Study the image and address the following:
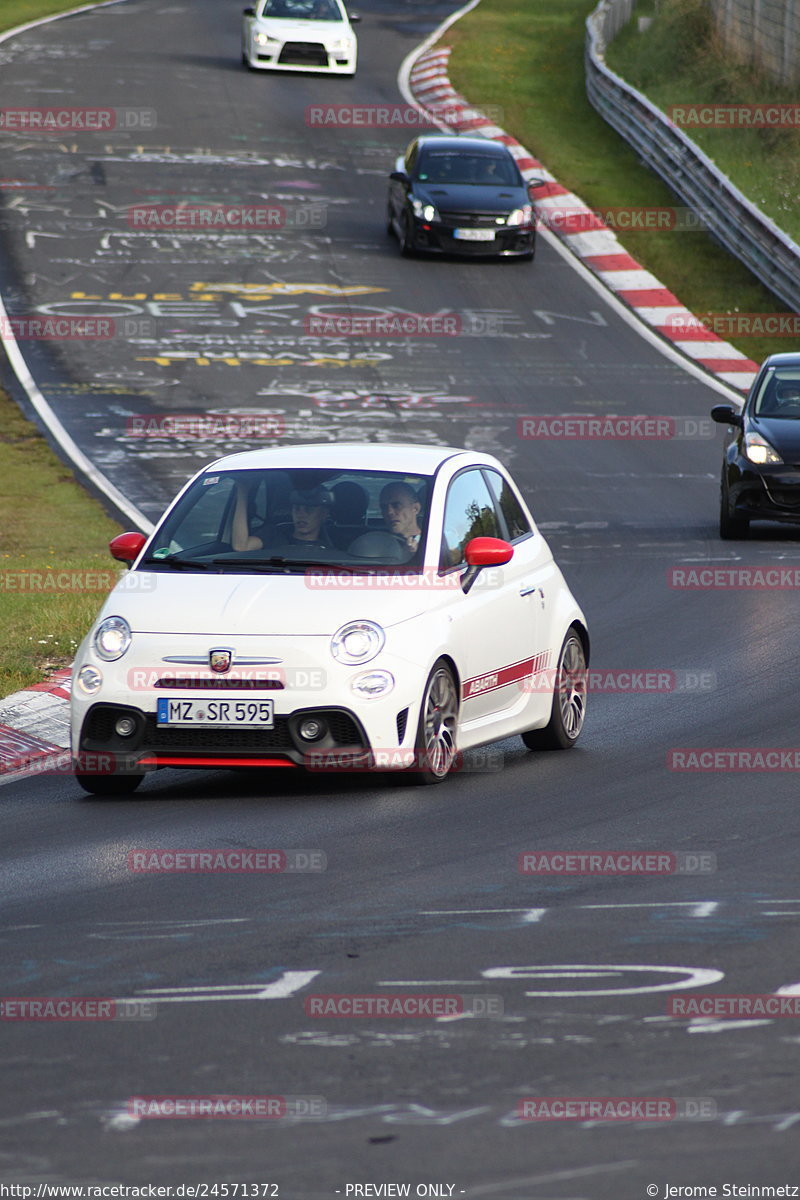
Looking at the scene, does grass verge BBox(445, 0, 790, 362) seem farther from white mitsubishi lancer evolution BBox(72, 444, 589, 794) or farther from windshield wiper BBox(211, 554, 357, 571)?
windshield wiper BBox(211, 554, 357, 571)

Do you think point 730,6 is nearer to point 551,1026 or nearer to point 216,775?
point 216,775

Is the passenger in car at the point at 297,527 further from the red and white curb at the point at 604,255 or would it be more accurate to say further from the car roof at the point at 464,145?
the car roof at the point at 464,145

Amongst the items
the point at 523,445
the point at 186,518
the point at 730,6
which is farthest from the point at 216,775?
the point at 730,6

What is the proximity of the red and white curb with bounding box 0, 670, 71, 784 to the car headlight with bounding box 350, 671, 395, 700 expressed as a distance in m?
1.98

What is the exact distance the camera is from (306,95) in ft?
140

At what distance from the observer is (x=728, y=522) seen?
61.5ft

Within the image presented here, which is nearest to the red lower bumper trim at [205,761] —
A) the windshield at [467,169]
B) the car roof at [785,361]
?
the car roof at [785,361]

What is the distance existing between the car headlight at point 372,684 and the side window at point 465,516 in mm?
904

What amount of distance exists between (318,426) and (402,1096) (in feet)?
59.3

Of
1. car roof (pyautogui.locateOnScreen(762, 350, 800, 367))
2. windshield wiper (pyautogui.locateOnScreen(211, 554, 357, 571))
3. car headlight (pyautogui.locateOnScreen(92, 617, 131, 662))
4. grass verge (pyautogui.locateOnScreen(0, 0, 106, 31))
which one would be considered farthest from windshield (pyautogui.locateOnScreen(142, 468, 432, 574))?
grass verge (pyautogui.locateOnScreen(0, 0, 106, 31))

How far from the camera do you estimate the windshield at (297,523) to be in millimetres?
9734

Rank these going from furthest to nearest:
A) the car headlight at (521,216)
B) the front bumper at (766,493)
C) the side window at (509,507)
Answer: the car headlight at (521,216), the front bumper at (766,493), the side window at (509,507)

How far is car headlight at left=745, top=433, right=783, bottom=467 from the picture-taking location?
18469 millimetres

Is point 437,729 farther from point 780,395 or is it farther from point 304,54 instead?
point 304,54
